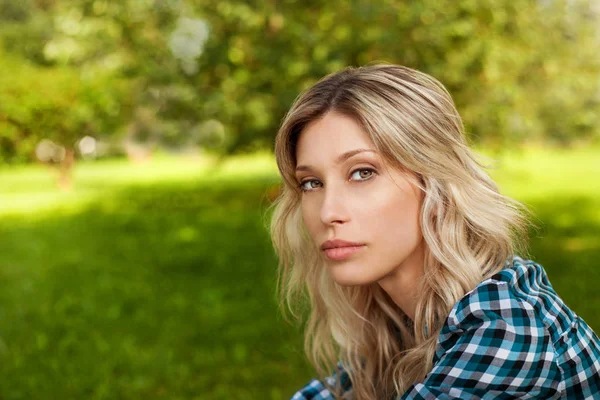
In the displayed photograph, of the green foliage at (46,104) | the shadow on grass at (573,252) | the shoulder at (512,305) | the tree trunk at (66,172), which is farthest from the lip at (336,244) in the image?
the tree trunk at (66,172)

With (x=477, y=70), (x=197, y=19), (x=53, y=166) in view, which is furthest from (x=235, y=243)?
(x=53, y=166)

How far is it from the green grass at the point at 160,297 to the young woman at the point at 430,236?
0.95 ft

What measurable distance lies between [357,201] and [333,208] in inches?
2.4

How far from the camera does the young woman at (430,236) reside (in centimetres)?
170

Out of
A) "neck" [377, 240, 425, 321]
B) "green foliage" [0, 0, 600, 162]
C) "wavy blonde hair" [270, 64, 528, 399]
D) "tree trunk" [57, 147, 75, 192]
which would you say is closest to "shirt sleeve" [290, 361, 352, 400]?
"wavy blonde hair" [270, 64, 528, 399]

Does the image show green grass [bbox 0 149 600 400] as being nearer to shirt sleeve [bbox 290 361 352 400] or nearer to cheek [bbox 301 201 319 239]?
cheek [bbox 301 201 319 239]

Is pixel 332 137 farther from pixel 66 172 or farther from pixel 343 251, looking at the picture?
pixel 66 172

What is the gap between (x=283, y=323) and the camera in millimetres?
6043

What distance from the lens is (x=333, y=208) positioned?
1862 millimetres

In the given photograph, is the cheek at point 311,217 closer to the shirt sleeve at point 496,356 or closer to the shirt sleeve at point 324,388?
the shirt sleeve at point 496,356

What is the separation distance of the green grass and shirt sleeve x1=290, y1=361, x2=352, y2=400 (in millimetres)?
779

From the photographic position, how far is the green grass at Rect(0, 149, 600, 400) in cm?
480

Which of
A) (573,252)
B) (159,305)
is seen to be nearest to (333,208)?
(159,305)

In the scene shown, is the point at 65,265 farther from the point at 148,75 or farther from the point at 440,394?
the point at 440,394
